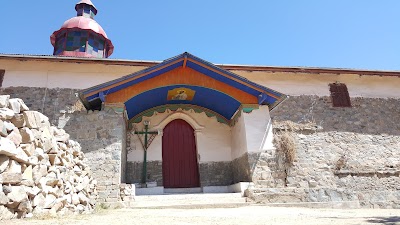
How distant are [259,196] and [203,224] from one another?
4.78 meters

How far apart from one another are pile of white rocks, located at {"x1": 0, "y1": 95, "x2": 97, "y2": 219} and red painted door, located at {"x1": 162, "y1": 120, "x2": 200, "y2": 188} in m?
5.11

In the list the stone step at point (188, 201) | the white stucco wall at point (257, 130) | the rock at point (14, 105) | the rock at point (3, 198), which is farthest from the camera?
the white stucco wall at point (257, 130)

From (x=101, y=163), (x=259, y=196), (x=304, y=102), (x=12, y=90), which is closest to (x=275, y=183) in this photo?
(x=259, y=196)

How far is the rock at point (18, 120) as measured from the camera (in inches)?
148

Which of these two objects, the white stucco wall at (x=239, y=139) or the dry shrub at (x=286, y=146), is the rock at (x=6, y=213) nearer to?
the white stucco wall at (x=239, y=139)

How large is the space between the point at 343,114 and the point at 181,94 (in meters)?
6.70

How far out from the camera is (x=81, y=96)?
8578 mm

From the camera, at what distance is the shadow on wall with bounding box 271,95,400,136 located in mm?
11531

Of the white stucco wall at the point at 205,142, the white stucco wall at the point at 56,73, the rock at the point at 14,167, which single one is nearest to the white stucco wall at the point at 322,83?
the white stucco wall at the point at 205,142

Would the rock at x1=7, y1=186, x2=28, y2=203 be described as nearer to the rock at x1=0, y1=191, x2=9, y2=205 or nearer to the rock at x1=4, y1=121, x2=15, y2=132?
the rock at x1=0, y1=191, x2=9, y2=205

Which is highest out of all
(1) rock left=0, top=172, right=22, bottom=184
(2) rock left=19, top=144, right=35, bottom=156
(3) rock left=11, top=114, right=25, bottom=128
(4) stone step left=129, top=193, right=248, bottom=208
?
(3) rock left=11, top=114, right=25, bottom=128

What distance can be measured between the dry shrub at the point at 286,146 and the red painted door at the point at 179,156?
3196 millimetres

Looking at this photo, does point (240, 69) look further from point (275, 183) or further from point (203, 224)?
point (203, 224)

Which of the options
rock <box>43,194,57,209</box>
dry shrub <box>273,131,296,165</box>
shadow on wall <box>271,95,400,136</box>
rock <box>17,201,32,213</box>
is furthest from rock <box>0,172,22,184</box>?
shadow on wall <box>271,95,400,136</box>
